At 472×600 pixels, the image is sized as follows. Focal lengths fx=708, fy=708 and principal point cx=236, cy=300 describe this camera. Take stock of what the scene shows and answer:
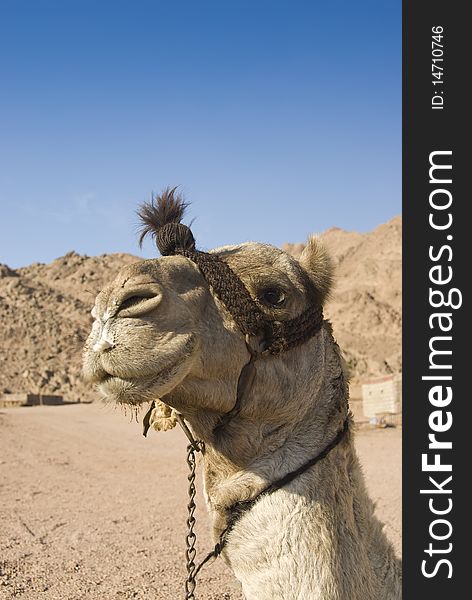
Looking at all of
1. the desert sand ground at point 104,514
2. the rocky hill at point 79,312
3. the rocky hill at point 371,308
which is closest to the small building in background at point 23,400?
the rocky hill at point 79,312

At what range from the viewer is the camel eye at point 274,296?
116 inches

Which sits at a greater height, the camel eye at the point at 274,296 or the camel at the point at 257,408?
the camel eye at the point at 274,296

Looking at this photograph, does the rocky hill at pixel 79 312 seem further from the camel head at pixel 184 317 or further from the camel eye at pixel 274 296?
the camel eye at pixel 274 296

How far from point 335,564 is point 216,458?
0.61 meters

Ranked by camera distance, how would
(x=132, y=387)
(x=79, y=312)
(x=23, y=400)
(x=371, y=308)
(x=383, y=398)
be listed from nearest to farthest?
(x=132, y=387)
(x=383, y=398)
(x=23, y=400)
(x=371, y=308)
(x=79, y=312)

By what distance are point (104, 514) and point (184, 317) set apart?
8599mm

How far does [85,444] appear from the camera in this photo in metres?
19.3

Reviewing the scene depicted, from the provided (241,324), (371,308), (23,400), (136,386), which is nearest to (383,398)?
(23,400)

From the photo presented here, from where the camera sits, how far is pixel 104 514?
34.2 feet

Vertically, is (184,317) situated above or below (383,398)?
above

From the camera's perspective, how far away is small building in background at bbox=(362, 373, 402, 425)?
25.5 meters

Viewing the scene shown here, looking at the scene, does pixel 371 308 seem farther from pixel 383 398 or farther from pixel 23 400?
pixel 23 400

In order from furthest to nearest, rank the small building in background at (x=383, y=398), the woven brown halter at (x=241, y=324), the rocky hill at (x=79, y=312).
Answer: the rocky hill at (x=79, y=312) → the small building in background at (x=383, y=398) → the woven brown halter at (x=241, y=324)

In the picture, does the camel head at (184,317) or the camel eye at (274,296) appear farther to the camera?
the camel eye at (274,296)
